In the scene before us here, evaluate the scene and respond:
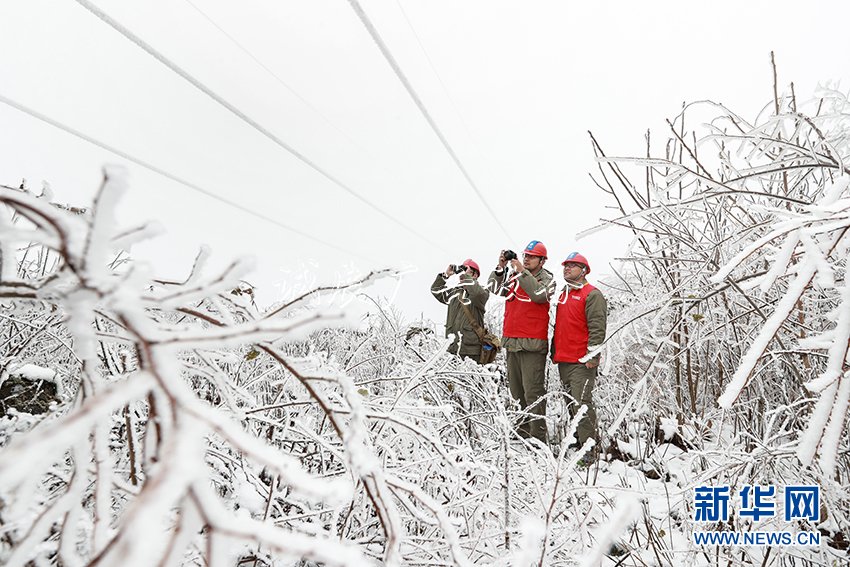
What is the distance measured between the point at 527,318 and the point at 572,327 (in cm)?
40

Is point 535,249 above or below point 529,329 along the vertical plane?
above

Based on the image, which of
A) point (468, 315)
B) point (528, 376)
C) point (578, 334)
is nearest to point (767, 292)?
point (578, 334)

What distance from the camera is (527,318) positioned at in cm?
407

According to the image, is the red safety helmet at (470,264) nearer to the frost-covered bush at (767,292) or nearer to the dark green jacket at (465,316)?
the dark green jacket at (465,316)

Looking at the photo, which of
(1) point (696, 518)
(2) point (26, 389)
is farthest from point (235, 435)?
(2) point (26, 389)

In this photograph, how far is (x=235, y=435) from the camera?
11.0 inches

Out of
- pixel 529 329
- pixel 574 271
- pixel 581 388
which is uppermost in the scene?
pixel 574 271

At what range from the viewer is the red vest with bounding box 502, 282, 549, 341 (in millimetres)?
4039

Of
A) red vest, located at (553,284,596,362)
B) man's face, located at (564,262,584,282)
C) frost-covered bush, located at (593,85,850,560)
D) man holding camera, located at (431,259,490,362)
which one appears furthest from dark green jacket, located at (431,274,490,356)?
frost-covered bush, located at (593,85,850,560)

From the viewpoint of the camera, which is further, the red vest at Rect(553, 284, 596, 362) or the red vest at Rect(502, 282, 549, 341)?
the red vest at Rect(502, 282, 549, 341)

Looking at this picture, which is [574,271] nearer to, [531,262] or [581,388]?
[531,262]

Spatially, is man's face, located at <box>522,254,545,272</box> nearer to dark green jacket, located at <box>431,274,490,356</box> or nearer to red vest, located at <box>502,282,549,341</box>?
red vest, located at <box>502,282,549,341</box>

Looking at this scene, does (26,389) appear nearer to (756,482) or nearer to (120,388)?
(120,388)

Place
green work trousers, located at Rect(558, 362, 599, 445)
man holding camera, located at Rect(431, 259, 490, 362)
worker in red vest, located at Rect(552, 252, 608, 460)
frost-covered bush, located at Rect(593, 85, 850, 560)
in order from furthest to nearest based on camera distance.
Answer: man holding camera, located at Rect(431, 259, 490, 362) → worker in red vest, located at Rect(552, 252, 608, 460) → green work trousers, located at Rect(558, 362, 599, 445) → frost-covered bush, located at Rect(593, 85, 850, 560)
